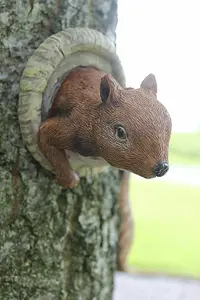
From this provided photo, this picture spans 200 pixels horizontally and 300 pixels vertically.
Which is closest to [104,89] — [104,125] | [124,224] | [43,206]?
[104,125]

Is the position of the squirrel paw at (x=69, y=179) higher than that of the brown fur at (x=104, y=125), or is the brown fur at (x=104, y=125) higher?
the brown fur at (x=104, y=125)

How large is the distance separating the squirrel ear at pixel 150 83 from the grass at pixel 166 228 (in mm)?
1398

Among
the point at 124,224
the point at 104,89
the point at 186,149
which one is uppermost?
the point at 186,149

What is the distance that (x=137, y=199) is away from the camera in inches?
80.5

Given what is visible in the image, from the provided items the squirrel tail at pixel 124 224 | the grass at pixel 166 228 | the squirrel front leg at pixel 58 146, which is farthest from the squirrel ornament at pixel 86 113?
the grass at pixel 166 228

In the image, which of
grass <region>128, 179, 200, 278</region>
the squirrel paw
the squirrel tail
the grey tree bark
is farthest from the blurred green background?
the squirrel paw

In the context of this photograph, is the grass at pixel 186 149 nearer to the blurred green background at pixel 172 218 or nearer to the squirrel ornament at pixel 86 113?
the blurred green background at pixel 172 218

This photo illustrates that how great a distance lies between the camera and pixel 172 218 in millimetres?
1987

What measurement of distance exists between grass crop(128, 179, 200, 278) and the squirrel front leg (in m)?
1.35

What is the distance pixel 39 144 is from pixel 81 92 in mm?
65

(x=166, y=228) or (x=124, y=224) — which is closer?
(x=124, y=224)

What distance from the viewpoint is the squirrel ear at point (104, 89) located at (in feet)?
1.48

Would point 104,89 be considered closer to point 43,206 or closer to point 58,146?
point 58,146

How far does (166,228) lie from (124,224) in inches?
49.4
